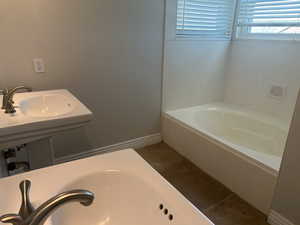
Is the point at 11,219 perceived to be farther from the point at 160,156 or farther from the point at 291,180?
the point at 160,156

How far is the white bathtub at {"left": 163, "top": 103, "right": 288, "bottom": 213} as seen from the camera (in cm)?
166

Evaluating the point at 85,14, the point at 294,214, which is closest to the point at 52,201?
the point at 294,214

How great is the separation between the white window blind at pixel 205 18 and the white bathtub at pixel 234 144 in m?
0.85

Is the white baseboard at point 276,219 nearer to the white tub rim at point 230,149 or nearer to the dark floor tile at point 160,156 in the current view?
the white tub rim at point 230,149

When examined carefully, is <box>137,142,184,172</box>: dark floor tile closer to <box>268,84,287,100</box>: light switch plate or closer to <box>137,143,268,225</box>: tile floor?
<box>137,143,268,225</box>: tile floor

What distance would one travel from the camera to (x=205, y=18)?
2.48 meters

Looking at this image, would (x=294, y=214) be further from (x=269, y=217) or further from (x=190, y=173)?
(x=190, y=173)

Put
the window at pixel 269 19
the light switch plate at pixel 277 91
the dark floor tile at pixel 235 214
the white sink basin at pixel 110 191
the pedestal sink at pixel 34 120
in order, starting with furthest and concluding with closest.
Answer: the light switch plate at pixel 277 91 → the window at pixel 269 19 → the dark floor tile at pixel 235 214 → the pedestal sink at pixel 34 120 → the white sink basin at pixel 110 191

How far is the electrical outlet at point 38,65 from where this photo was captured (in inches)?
68.9

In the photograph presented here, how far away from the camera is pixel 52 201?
0.53 m

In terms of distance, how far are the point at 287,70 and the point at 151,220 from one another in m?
2.09

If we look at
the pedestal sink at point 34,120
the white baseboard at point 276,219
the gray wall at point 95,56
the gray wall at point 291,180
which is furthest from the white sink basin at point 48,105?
the white baseboard at point 276,219

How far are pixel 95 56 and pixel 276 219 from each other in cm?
187

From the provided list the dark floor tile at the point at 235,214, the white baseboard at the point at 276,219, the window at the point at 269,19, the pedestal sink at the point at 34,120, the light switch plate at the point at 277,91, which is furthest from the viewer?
the light switch plate at the point at 277,91
